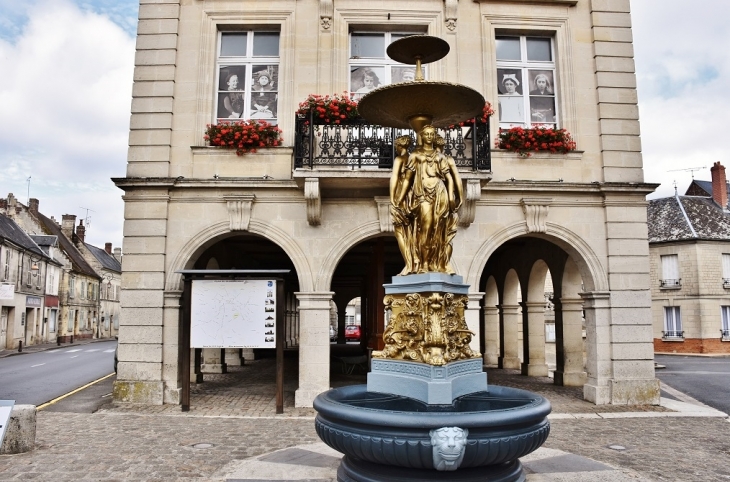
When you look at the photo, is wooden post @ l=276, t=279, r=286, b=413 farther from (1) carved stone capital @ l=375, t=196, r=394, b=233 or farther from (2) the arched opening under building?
(2) the arched opening under building

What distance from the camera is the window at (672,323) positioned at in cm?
3100

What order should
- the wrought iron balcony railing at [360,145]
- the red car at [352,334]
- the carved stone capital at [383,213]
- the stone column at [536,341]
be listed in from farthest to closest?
1. the red car at [352,334]
2. the stone column at [536,341]
3. the carved stone capital at [383,213]
4. the wrought iron balcony railing at [360,145]

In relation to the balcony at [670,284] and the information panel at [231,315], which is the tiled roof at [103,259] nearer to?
the balcony at [670,284]

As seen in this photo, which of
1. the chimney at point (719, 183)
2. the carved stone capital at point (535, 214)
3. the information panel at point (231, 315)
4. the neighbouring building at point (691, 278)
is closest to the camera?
the information panel at point (231, 315)

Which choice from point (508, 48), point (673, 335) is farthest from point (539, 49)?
point (673, 335)

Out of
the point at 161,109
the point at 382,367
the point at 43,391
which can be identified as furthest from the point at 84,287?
the point at 382,367

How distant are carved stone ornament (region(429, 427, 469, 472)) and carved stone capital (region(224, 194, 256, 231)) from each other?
775 cm

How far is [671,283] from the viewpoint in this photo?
102 feet

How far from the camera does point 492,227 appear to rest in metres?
11.4

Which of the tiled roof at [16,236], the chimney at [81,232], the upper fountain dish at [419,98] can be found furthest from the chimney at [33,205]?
the upper fountain dish at [419,98]

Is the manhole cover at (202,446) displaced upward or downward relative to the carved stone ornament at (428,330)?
downward

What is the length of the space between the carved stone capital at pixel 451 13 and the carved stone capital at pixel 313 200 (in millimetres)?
4398

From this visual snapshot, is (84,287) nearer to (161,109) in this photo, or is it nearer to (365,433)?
(161,109)

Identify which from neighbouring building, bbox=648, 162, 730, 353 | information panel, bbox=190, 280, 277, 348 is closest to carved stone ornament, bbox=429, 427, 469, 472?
information panel, bbox=190, 280, 277, 348
